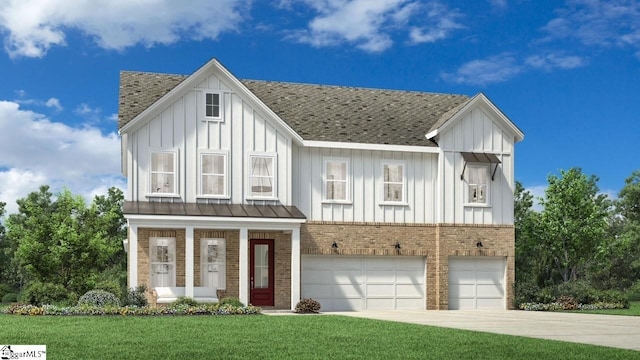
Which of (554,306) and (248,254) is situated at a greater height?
(248,254)

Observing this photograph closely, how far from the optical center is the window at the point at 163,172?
2831 cm

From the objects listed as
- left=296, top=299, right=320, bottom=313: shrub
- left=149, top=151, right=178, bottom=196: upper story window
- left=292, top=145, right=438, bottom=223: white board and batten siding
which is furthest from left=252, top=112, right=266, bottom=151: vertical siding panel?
left=296, top=299, right=320, bottom=313: shrub

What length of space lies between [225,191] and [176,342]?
45.0 feet

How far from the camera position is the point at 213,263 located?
94.7 feet

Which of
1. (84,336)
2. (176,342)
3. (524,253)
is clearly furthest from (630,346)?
(524,253)

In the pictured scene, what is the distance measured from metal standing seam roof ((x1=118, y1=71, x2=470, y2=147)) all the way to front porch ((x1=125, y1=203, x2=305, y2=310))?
3800mm

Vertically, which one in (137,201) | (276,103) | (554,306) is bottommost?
(554,306)

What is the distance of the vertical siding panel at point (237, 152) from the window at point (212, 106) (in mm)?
484

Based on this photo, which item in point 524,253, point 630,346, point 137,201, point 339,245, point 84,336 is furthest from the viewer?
point 524,253

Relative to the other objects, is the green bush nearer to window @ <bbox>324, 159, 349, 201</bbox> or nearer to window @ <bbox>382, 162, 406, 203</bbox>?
window @ <bbox>324, 159, 349, 201</bbox>

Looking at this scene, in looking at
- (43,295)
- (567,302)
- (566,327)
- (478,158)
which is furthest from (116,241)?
(566,327)

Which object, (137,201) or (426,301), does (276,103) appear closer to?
(137,201)

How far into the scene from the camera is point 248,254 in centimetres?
2912

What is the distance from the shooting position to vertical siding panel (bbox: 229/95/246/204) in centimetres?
2905
